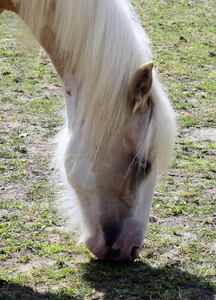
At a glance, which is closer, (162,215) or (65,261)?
(65,261)

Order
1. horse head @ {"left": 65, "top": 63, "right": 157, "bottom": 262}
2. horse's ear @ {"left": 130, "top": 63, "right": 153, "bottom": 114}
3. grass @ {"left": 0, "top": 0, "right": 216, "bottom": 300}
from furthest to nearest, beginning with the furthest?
grass @ {"left": 0, "top": 0, "right": 216, "bottom": 300}
horse head @ {"left": 65, "top": 63, "right": 157, "bottom": 262}
horse's ear @ {"left": 130, "top": 63, "right": 153, "bottom": 114}

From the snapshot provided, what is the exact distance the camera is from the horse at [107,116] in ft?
9.85

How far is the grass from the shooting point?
127 inches

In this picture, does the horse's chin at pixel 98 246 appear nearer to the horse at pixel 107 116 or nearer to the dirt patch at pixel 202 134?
the horse at pixel 107 116

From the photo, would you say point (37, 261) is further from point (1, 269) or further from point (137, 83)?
point (137, 83)

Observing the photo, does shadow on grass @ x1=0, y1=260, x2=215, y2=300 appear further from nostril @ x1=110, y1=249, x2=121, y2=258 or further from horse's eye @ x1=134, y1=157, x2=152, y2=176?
horse's eye @ x1=134, y1=157, x2=152, y2=176

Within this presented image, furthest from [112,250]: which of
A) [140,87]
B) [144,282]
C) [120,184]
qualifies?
[140,87]

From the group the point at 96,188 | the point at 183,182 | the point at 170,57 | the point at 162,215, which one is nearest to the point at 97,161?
the point at 96,188

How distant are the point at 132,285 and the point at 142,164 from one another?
69 centimetres

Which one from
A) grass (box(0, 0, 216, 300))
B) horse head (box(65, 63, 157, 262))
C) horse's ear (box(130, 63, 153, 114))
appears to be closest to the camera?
horse's ear (box(130, 63, 153, 114))

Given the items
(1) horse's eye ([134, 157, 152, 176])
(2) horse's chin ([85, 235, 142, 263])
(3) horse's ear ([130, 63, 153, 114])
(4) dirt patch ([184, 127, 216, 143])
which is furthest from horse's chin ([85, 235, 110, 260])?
(4) dirt patch ([184, 127, 216, 143])

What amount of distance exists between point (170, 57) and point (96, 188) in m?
4.52

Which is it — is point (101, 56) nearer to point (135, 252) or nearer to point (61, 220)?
point (135, 252)

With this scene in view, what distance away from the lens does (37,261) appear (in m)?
3.47
